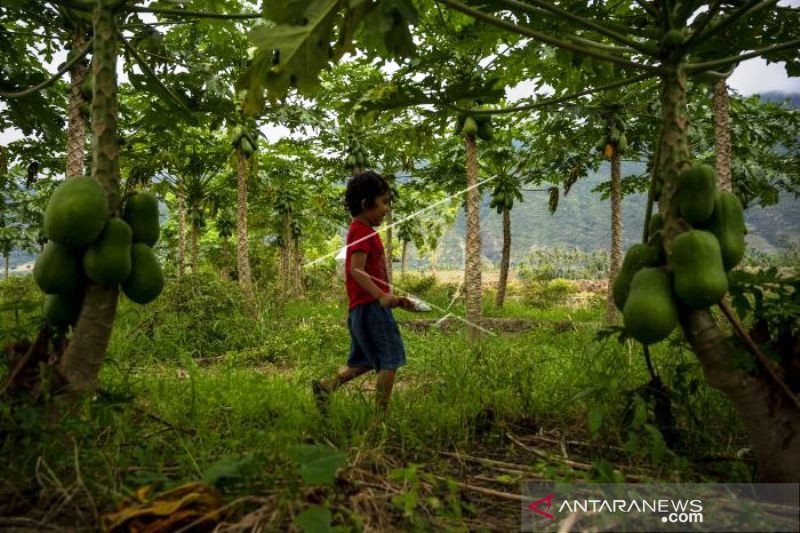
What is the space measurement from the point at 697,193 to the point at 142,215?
6.96 feet

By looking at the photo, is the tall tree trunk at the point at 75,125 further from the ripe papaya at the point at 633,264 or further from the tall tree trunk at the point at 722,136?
the tall tree trunk at the point at 722,136

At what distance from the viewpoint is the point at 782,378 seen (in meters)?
1.84

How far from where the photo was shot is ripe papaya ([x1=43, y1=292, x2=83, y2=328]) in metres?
2.02

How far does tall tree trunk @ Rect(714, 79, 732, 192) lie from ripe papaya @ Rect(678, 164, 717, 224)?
6.04 metres

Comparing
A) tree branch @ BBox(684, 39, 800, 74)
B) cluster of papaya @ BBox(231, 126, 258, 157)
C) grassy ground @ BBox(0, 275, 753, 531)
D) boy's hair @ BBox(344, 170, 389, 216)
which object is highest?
cluster of papaya @ BBox(231, 126, 258, 157)

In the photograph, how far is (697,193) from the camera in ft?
6.16

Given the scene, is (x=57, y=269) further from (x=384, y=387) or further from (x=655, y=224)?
(x=655, y=224)

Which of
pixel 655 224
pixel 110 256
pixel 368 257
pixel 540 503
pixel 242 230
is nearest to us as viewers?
pixel 540 503

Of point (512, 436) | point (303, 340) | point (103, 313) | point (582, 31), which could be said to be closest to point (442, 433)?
point (512, 436)

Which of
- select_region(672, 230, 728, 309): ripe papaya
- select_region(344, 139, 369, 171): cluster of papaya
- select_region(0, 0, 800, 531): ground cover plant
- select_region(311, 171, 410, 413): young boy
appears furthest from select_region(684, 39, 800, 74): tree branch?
select_region(344, 139, 369, 171): cluster of papaya

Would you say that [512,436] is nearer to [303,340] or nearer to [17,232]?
[303,340]

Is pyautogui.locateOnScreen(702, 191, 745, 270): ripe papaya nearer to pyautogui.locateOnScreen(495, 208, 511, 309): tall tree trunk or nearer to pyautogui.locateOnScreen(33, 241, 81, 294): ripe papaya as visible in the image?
pyautogui.locateOnScreen(33, 241, 81, 294): ripe papaya

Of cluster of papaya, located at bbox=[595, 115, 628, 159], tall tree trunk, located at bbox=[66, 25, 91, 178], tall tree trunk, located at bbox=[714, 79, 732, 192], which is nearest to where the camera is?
tall tree trunk, located at bbox=[66, 25, 91, 178]

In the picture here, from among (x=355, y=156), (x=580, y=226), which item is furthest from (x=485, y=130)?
(x=580, y=226)
